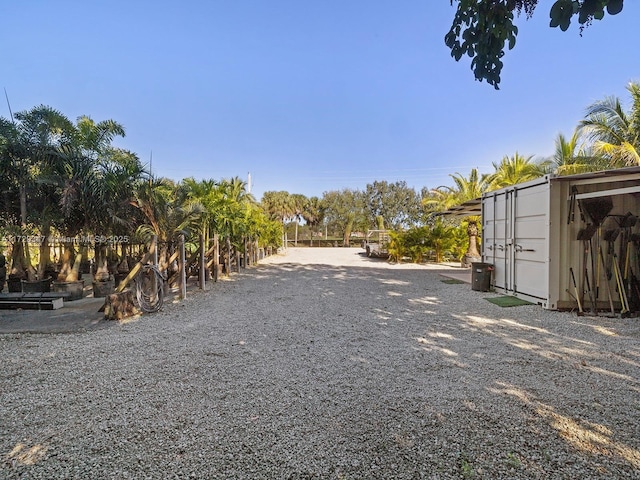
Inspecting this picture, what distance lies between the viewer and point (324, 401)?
2.97m

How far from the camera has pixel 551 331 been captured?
529 centimetres

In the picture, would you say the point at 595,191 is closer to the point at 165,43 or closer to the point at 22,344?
the point at 22,344

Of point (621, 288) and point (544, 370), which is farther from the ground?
point (621, 288)

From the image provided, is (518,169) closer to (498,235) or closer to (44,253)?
A: (498,235)

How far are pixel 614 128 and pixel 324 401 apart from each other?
725 inches

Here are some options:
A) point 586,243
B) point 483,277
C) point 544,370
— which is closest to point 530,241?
point 586,243

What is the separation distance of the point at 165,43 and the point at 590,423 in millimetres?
13978

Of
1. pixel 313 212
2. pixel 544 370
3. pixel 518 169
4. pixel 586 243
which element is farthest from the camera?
pixel 313 212

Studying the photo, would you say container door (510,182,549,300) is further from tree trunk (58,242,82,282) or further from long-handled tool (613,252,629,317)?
tree trunk (58,242,82,282)

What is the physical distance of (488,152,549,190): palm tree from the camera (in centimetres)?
1559

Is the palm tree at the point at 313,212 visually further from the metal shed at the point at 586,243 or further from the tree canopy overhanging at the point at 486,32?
the tree canopy overhanging at the point at 486,32

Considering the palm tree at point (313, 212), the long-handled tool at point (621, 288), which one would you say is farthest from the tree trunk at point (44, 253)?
the palm tree at point (313, 212)

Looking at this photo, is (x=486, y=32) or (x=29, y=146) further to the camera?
(x=29, y=146)

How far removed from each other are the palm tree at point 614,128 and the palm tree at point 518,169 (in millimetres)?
2139
